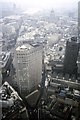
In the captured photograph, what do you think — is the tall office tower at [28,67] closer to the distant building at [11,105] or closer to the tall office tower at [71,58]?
the distant building at [11,105]

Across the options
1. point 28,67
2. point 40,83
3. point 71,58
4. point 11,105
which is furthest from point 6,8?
point 11,105

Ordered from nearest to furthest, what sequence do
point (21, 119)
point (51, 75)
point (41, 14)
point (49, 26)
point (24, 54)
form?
point (21, 119)
point (24, 54)
point (51, 75)
point (49, 26)
point (41, 14)

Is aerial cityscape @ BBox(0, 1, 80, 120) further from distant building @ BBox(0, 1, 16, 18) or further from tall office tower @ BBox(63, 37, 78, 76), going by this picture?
distant building @ BBox(0, 1, 16, 18)

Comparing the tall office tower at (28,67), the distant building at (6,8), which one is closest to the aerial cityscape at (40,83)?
the tall office tower at (28,67)

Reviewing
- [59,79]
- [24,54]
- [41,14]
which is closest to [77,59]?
[59,79]

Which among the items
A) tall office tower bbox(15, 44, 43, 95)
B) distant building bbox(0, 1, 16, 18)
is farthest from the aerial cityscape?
distant building bbox(0, 1, 16, 18)

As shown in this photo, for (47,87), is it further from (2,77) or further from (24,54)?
(2,77)
